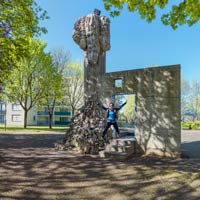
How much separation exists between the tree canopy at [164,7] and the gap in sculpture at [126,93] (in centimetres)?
230

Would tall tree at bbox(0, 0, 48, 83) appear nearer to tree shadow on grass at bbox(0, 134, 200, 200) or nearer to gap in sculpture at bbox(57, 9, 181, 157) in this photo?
gap in sculpture at bbox(57, 9, 181, 157)

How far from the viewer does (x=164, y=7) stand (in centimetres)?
483

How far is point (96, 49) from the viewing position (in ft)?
29.4

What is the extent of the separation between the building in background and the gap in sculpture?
3325 cm

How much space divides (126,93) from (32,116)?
134 ft

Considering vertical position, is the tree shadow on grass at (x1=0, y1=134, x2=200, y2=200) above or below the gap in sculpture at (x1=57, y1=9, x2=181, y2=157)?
below

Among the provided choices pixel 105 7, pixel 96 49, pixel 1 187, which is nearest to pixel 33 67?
pixel 96 49

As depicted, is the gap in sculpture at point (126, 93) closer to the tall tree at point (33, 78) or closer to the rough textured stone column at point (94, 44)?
the rough textured stone column at point (94, 44)

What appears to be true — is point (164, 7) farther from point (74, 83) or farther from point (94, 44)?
point (74, 83)

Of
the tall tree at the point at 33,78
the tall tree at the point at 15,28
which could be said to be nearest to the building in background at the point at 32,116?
the tall tree at the point at 33,78

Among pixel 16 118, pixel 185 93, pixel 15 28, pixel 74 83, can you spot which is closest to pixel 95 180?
pixel 15 28

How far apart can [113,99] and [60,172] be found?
4.56 metres

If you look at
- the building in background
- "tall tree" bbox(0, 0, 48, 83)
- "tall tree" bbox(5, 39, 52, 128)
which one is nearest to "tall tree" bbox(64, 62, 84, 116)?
"tall tree" bbox(5, 39, 52, 128)

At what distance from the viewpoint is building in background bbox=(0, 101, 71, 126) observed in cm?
4222
